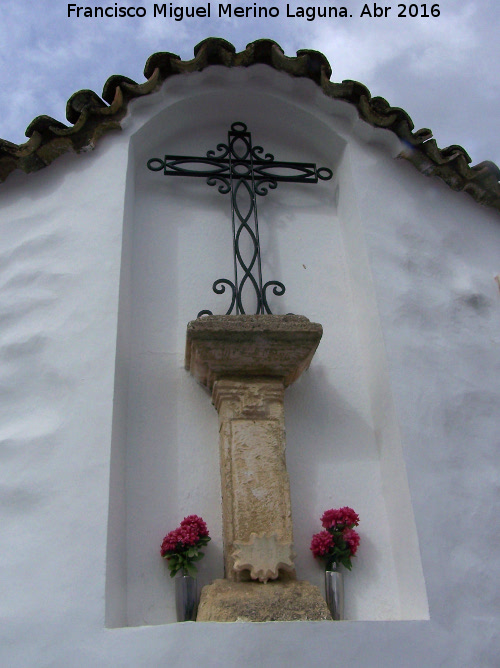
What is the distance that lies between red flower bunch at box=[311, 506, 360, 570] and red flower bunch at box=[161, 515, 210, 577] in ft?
1.43

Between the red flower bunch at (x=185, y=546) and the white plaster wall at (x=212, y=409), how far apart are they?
0.26 feet

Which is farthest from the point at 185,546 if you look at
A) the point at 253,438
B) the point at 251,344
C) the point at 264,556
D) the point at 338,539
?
the point at 251,344

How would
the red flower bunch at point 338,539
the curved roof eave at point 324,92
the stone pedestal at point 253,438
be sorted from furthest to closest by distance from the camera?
the curved roof eave at point 324,92 < the red flower bunch at point 338,539 < the stone pedestal at point 253,438

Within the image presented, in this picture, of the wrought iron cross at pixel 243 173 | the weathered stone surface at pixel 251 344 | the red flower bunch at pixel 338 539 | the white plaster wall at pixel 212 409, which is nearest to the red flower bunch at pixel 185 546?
the white plaster wall at pixel 212 409

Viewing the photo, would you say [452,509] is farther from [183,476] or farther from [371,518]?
[183,476]

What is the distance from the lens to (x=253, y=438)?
9.05 feet

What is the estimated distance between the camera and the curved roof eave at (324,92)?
11.3 feet

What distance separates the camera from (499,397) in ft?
9.82

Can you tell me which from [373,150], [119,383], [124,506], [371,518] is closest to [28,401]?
[119,383]

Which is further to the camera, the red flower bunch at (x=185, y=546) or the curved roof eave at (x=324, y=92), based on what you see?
the curved roof eave at (x=324, y=92)

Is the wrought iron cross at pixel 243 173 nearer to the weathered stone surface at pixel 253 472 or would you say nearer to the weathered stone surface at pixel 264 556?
the weathered stone surface at pixel 253 472

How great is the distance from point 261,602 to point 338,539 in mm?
455

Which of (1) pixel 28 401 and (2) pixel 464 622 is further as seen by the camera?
(1) pixel 28 401

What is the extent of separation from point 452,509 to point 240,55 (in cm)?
250
